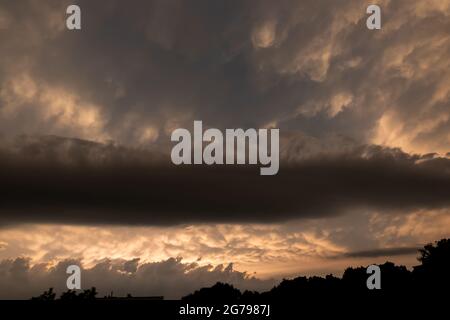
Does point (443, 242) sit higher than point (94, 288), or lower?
higher

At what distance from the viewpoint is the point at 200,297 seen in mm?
90312

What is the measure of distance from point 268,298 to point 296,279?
35.8 feet
